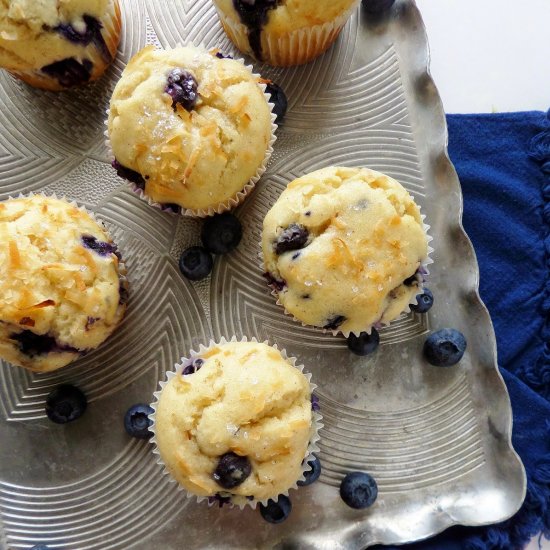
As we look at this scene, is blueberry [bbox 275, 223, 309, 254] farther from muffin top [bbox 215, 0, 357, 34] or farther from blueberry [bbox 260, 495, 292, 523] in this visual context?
blueberry [bbox 260, 495, 292, 523]

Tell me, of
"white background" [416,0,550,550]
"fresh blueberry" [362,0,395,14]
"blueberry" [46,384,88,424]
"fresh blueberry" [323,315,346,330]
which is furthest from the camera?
"white background" [416,0,550,550]

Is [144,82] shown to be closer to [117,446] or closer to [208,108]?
[208,108]

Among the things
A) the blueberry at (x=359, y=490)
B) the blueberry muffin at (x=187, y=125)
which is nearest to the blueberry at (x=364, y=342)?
the blueberry at (x=359, y=490)

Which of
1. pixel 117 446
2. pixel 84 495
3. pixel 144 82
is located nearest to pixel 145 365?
pixel 117 446

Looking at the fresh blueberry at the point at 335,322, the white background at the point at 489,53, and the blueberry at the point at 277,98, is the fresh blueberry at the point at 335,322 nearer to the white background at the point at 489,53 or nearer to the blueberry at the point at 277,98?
the blueberry at the point at 277,98

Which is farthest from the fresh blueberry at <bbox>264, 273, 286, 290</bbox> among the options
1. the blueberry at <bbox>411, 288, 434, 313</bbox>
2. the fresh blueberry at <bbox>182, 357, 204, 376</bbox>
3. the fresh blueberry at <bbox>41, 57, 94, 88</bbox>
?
the fresh blueberry at <bbox>41, 57, 94, 88</bbox>

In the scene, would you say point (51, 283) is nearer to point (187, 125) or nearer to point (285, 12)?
point (187, 125)

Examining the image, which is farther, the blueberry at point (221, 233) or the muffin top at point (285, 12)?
the blueberry at point (221, 233)
